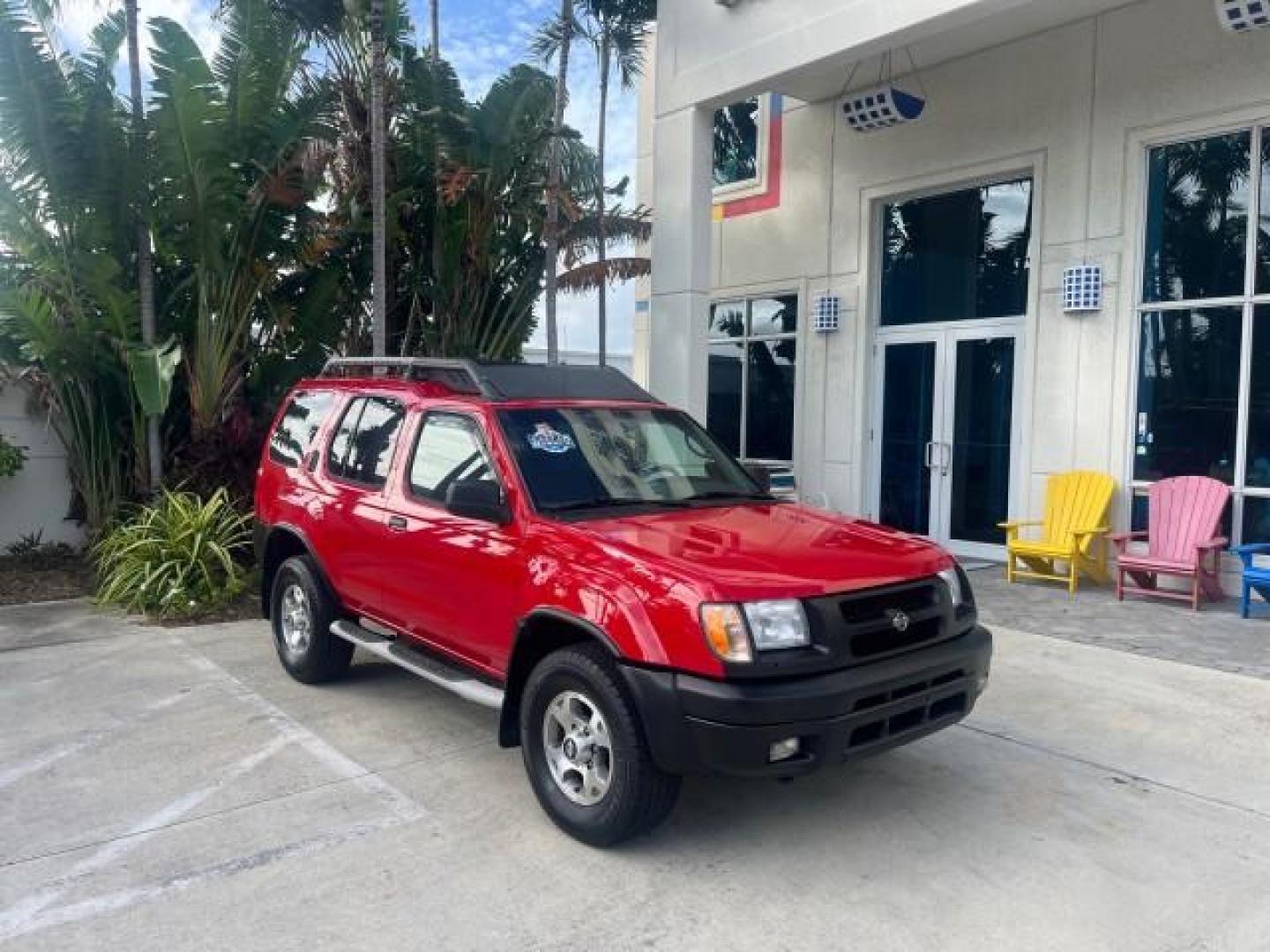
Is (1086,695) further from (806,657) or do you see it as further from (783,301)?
(783,301)

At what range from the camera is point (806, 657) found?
3.48 meters

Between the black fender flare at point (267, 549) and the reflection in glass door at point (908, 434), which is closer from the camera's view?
the black fender flare at point (267, 549)

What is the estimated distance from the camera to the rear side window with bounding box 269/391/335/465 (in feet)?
20.3

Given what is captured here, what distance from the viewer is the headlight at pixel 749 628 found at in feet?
11.2

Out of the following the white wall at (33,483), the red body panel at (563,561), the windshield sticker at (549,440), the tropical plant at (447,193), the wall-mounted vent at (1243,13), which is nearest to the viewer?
the red body panel at (563,561)

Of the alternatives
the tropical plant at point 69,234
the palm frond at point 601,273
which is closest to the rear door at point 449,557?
the tropical plant at point 69,234

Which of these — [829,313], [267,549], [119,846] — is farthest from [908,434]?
[119,846]

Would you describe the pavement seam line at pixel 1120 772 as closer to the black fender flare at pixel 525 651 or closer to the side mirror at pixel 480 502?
the black fender flare at pixel 525 651

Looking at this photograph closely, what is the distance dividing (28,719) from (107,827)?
1.81 m

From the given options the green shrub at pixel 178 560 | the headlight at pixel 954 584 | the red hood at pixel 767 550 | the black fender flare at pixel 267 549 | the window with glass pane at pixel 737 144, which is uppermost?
the window with glass pane at pixel 737 144

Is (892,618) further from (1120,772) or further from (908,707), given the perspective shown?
(1120,772)

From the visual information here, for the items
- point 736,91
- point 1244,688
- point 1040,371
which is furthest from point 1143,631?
point 736,91

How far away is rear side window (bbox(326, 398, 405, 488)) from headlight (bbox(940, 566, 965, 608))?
289 cm

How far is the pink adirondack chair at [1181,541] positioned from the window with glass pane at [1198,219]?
1.78m
